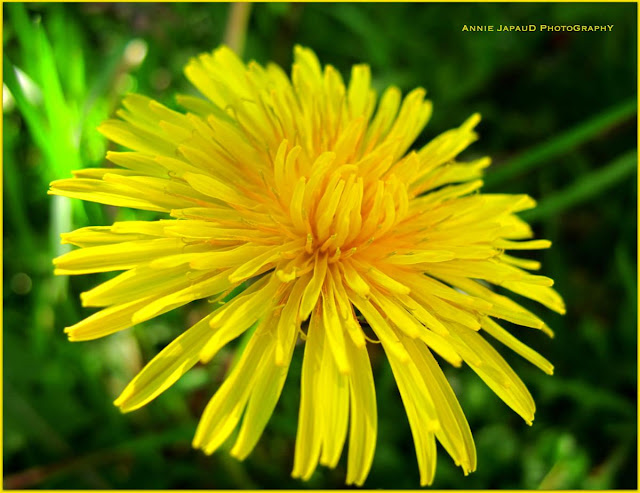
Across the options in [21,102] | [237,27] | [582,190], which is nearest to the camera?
[21,102]

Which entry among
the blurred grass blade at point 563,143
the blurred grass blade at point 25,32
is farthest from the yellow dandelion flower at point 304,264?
the blurred grass blade at point 25,32

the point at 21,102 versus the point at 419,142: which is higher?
the point at 21,102

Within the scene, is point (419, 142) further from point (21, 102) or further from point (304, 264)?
point (21, 102)

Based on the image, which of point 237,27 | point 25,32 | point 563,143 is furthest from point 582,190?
point 25,32

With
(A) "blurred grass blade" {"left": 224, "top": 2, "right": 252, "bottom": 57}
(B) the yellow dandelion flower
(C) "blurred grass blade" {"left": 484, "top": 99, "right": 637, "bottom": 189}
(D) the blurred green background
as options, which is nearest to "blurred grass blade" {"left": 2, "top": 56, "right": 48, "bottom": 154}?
(D) the blurred green background

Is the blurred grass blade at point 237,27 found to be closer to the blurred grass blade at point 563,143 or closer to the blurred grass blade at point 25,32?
→ the blurred grass blade at point 25,32

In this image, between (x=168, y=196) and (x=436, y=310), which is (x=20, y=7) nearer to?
(x=168, y=196)

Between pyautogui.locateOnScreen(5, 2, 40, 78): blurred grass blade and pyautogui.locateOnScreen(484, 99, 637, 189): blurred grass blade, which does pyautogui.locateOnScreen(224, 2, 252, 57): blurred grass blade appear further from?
pyautogui.locateOnScreen(484, 99, 637, 189): blurred grass blade
